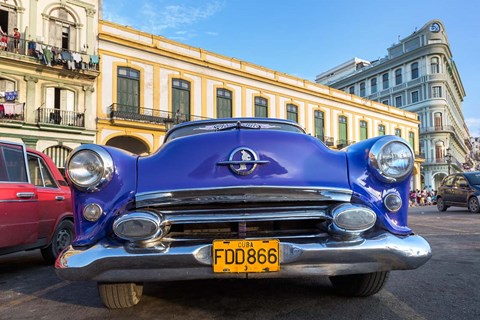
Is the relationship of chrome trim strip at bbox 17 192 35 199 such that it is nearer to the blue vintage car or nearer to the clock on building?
the blue vintage car

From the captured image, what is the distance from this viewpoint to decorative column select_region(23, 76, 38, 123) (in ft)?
53.8

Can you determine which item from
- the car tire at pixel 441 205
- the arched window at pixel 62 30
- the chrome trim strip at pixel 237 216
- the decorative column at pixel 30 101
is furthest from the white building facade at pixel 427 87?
the chrome trim strip at pixel 237 216

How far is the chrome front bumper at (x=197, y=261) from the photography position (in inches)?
79.4

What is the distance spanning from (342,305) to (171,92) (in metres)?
19.5

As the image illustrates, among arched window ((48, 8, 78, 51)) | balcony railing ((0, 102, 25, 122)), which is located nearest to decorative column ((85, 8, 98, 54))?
arched window ((48, 8, 78, 51))

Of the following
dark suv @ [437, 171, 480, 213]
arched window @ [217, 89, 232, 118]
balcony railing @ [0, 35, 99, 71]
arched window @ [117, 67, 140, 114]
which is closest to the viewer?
dark suv @ [437, 171, 480, 213]

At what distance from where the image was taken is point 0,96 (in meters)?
15.8

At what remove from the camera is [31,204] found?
4066 mm

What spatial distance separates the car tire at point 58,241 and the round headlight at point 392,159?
3.88m

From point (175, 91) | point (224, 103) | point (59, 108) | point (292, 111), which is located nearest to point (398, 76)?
point (292, 111)

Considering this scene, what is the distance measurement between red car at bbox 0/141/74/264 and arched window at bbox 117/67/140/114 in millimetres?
14743

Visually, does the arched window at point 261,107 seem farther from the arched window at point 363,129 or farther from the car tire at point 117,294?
the car tire at point 117,294

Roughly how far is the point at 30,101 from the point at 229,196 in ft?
56.7

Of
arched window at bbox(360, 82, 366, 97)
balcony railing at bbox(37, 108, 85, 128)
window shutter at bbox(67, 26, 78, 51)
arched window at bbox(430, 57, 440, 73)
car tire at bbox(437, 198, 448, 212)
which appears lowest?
car tire at bbox(437, 198, 448, 212)
